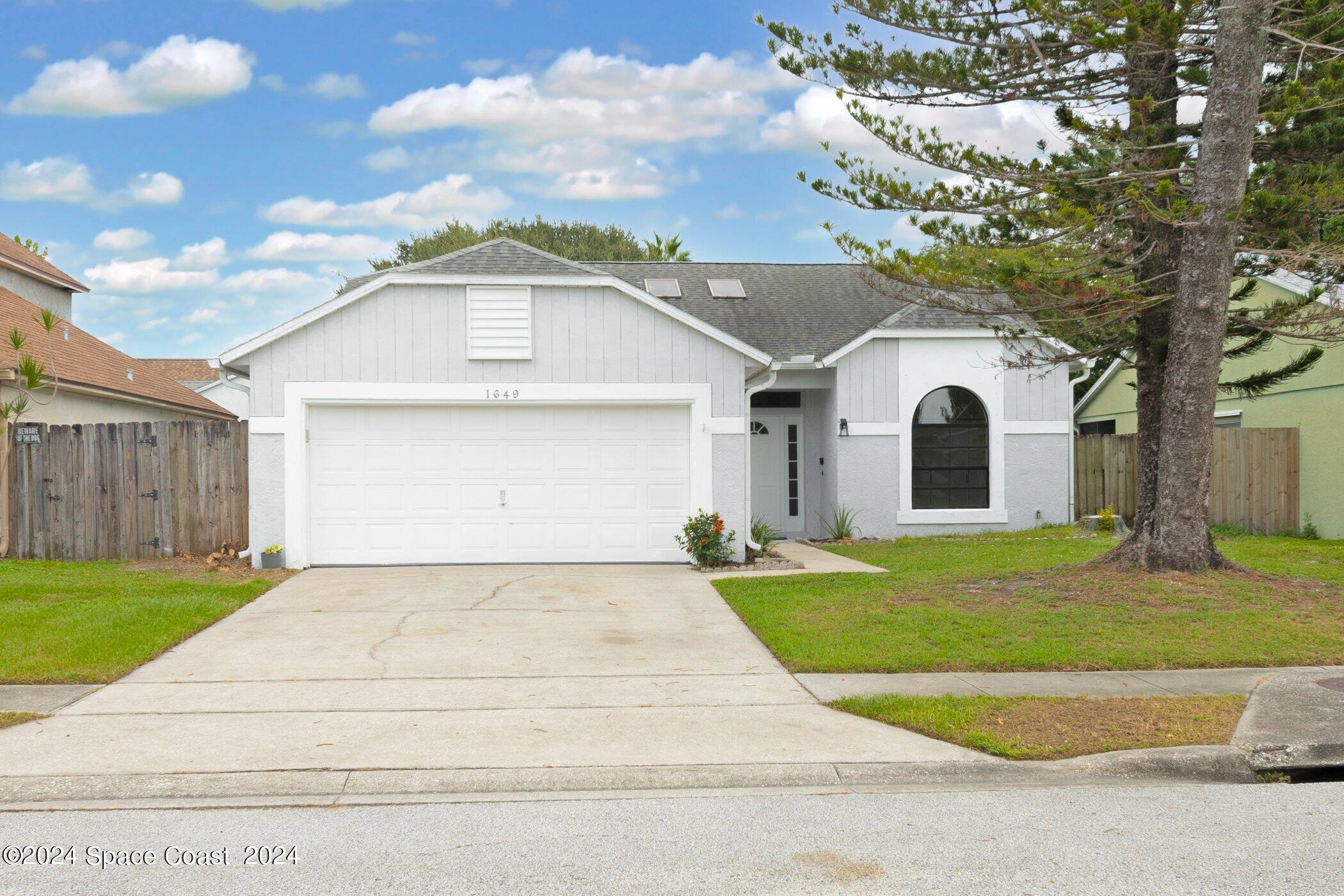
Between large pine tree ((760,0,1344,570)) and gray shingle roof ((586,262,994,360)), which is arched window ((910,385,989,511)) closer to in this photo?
gray shingle roof ((586,262,994,360))

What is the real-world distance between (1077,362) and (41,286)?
22695 millimetres

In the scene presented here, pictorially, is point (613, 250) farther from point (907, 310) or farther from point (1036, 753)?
point (1036, 753)

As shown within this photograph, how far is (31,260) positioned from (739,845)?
24.8 meters

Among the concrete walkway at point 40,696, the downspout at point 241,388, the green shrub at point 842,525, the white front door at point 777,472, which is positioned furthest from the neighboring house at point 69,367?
the green shrub at point 842,525

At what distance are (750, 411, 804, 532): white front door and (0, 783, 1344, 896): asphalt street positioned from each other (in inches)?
508

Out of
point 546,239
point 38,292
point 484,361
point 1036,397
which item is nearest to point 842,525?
point 1036,397

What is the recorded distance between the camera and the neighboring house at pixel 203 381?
93.4 feet

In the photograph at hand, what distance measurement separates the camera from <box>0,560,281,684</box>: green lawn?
8086mm

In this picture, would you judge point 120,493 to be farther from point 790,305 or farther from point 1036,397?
point 1036,397

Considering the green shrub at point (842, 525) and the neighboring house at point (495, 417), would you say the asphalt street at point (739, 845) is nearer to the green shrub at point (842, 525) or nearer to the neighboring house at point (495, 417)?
the neighboring house at point (495, 417)

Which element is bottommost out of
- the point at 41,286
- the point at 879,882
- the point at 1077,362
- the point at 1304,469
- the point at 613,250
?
the point at 879,882

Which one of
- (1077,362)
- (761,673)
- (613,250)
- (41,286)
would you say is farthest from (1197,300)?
(613,250)

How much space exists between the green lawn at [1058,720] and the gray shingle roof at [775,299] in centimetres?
856

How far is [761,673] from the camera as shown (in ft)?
26.6
